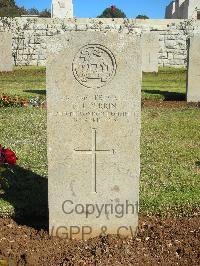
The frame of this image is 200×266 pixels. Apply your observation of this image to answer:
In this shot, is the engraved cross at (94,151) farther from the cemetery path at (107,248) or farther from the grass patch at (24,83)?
the grass patch at (24,83)

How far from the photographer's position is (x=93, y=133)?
3600 millimetres

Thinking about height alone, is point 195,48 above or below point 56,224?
above

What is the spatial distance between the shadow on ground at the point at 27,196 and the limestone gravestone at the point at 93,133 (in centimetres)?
49

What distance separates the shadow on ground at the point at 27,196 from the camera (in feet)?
13.9

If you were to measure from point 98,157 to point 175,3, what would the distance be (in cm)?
3925

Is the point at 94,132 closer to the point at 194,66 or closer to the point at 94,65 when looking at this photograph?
the point at 94,65

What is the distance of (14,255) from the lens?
349 cm

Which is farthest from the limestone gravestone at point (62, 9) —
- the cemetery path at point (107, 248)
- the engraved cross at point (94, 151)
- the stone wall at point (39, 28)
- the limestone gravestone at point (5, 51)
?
the engraved cross at point (94, 151)

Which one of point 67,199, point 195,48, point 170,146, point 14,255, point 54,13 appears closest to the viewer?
point 14,255

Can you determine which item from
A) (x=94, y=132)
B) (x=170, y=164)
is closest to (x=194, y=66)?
(x=170, y=164)

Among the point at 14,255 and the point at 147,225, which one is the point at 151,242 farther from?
the point at 14,255

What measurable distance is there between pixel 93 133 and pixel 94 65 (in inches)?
21.5

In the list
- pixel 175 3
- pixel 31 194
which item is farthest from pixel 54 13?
pixel 31 194

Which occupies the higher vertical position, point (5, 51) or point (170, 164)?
point (5, 51)
